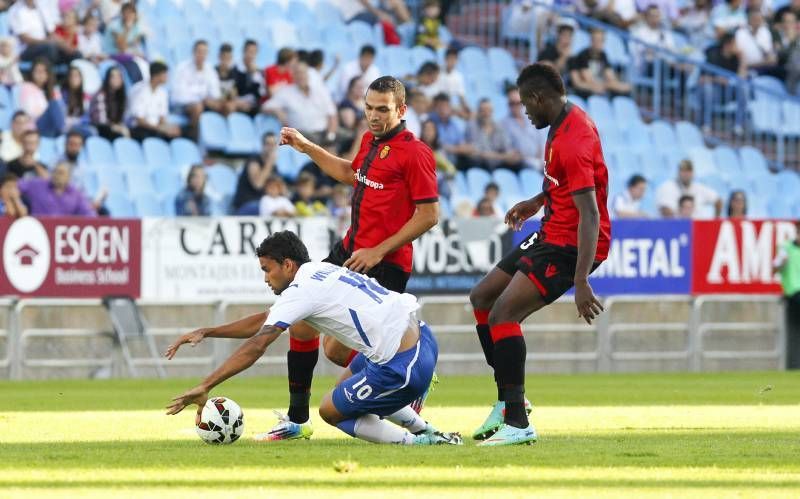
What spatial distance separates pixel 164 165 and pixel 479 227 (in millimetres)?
4110

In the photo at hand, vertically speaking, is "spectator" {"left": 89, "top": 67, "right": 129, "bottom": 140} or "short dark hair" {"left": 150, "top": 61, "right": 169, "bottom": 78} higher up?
"short dark hair" {"left": 150, "top": 61, "right": 169, "bottom": 78}

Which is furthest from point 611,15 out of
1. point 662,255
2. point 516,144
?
point 662,255

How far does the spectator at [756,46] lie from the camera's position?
2666cm

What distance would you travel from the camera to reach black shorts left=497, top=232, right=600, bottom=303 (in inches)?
373

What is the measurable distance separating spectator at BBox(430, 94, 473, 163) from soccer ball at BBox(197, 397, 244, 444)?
13086mm

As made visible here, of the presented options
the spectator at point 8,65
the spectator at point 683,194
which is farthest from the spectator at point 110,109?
the spectator at point 683,194

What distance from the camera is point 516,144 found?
23.1m

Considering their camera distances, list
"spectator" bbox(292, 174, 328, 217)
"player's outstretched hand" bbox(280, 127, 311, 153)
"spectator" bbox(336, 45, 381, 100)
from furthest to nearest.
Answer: "spectator" bbox(336, 45, 381, 100)
"spectator" bbox(292, 174, 328, 217)
"player's outstretched hand" bbox(280, 127, 311, 153)

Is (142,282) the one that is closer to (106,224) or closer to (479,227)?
(106,224)

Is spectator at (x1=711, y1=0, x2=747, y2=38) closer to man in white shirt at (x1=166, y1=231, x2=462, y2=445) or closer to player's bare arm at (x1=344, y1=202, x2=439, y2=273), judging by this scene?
player's bare arm at (x1=344, y1=202, x2=439, y2=273)

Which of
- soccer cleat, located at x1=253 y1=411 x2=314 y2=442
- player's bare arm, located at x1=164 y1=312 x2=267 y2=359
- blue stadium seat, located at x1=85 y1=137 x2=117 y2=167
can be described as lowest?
soccer cleat, located at x1=253 y1=411 x2=314 y2=442

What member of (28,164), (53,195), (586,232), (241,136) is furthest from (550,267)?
(241,136)

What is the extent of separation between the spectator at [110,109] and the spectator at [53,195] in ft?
7.03

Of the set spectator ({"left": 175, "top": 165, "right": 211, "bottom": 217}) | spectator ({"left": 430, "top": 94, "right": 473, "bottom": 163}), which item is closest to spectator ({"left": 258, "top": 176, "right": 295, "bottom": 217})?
spectator ({"left": 175, "top": 165, "right": 211, "bottom": 217})
